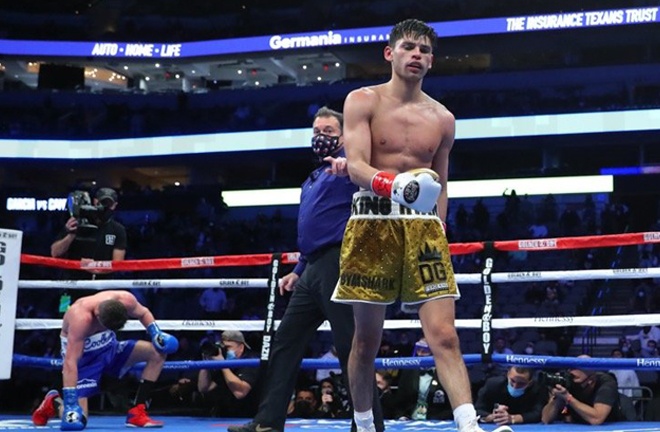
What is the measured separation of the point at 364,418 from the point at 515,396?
2306 mm

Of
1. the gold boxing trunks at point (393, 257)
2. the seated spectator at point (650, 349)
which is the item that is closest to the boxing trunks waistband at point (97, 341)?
the gold boxing trunks at point (393, 257)

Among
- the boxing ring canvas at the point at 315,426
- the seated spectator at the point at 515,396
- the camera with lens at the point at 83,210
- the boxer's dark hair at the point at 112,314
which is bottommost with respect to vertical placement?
the boxing ring canvas at the point at 315,426

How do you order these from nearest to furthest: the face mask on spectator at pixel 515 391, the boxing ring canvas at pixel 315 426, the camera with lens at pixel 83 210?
the boxing ring canvas at pixel 315 426 → the face mask on spectator at pixel 515 391 → the camera with lens at pixel 83 210

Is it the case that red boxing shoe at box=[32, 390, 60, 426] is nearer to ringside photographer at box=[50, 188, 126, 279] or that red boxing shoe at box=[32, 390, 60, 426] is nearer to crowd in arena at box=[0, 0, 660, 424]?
crowd in arena at box=[0, 0, 660, 424]

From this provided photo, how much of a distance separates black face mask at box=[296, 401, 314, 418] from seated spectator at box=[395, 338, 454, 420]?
679 mm

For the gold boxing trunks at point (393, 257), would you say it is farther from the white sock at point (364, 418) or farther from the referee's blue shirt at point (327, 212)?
the referee's blue shirt at point (327, 212)

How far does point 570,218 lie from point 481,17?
27.4 feet

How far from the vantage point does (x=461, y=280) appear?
16.5ft

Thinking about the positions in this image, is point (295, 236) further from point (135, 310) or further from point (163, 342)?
point (163, 342)


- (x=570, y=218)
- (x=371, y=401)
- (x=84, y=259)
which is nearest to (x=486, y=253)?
(x=371, y=401)

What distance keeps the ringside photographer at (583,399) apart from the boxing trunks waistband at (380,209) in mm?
2363

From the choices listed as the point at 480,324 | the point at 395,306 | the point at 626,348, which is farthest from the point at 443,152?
the point at 395,306

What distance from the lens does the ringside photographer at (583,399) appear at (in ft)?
16.5

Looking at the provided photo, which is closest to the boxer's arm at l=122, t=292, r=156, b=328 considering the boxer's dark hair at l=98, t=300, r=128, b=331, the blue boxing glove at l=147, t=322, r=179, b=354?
the blue boxing glove at l=147, t=322, r=179, b=354
